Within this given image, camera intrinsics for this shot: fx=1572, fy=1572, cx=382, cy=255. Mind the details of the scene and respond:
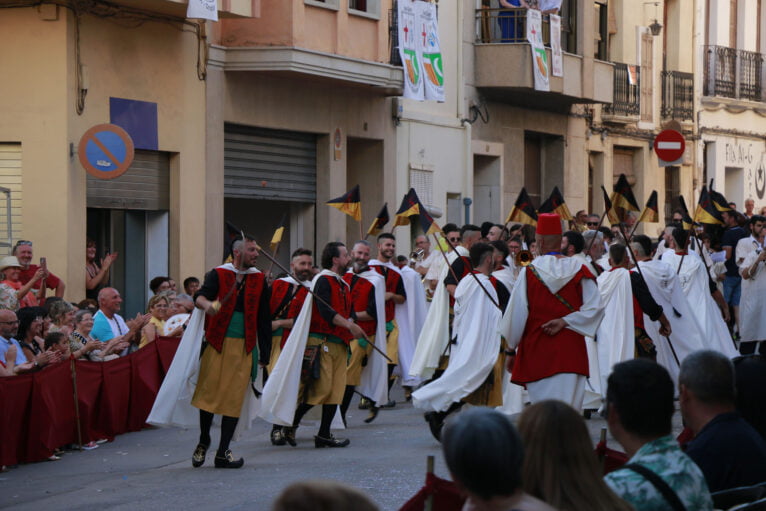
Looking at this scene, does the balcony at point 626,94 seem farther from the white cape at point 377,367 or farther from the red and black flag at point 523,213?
the white cape at point 377,367

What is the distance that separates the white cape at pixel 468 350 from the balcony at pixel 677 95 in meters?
23.7

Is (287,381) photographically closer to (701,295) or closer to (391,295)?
(391,295)

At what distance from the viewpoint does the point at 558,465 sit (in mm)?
4562

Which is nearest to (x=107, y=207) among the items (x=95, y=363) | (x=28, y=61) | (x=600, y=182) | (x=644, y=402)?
(x=28, y=61)

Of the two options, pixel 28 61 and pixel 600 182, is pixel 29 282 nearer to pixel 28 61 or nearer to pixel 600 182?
pixel 28 61

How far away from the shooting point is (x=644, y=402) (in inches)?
196

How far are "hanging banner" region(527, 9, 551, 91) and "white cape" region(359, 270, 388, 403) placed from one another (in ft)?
47.2

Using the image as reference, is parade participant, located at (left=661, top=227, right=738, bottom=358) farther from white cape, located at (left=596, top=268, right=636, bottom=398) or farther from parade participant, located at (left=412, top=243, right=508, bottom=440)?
parade participant, located at (left=412, top=243, right=508, bottom=440)

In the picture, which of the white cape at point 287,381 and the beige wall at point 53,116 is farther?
the beige wall at point 53,116

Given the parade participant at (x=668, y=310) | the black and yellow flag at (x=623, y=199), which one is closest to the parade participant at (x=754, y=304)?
the black and yellow flag at (x=623, y=199)

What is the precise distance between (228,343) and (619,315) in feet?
14.3

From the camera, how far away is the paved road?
1015cm

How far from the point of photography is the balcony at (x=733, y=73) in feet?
122

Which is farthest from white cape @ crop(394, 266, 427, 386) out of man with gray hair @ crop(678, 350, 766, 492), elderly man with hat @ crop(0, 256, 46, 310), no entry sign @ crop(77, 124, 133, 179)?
man with gray hair @ crop(678, 350, 766, 492)
